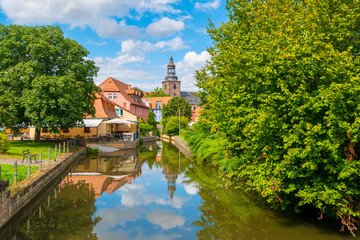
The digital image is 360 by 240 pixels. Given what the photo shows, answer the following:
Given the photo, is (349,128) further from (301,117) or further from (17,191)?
(17,191)

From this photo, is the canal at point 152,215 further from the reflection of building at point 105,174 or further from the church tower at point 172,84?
the church tower at point 172,84

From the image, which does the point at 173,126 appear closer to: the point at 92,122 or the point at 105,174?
the point at 92,122

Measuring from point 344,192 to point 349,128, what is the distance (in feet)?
6.90

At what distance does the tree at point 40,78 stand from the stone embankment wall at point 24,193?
18.8 ft

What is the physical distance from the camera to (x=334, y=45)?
27.5ft

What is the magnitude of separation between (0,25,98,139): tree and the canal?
7.29 meters

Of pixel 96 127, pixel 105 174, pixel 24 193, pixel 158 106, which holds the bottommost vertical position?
pixel 105 174

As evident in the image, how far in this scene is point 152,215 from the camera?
34.3 feet

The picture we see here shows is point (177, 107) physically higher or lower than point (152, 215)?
higher

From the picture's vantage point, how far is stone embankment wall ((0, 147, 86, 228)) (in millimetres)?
8078

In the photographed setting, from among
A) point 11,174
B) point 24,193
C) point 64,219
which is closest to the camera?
point 64,219

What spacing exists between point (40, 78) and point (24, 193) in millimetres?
12955

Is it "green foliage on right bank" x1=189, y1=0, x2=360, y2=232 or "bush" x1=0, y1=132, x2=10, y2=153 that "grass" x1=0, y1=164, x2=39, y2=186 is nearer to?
"bush" x1=0, y1=132, x2=10, y2=153

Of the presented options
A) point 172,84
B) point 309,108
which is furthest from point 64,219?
point 172,84
